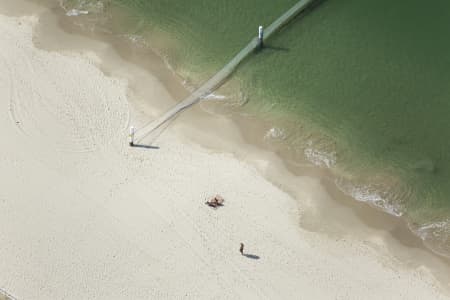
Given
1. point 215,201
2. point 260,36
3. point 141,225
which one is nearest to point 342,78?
point 260,36

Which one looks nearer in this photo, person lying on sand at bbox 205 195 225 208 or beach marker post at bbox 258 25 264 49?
person lying on sand at bbox 205 195 225 208

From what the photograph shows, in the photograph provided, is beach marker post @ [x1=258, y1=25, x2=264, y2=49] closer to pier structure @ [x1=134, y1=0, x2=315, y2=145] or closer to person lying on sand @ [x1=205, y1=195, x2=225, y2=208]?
pier structure @ [x1=134, y1=0, x2=315, y2=145]

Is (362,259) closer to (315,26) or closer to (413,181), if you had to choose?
(413,181)

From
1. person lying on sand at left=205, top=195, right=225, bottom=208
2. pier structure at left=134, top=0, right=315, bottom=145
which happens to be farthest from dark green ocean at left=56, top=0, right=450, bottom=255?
person lying on sand at left=205, top=195, right=225, bottom=208

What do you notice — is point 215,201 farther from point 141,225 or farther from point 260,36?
point 260,36

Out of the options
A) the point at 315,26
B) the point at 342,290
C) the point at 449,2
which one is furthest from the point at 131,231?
the point at 449,2

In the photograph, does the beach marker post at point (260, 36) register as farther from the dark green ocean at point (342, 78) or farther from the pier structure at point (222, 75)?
the dark green ocean at point (342, 78)

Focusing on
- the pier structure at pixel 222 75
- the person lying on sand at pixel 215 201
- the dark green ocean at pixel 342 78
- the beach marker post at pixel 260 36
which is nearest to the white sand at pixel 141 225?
the person lying on sand at pixel 215 201
